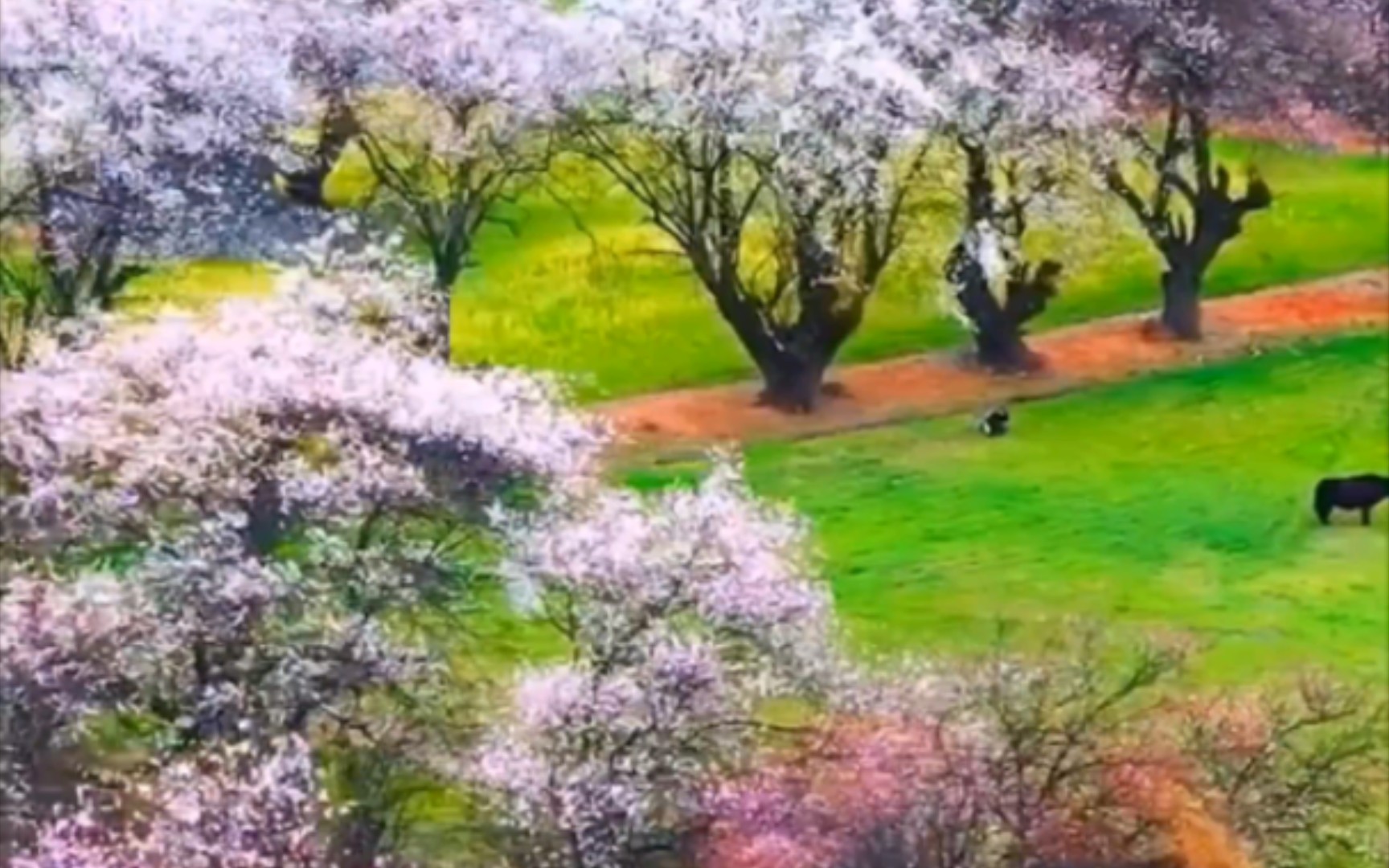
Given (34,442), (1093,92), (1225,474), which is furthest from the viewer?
(1093,92)

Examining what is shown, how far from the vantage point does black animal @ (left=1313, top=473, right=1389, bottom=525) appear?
1537 inches

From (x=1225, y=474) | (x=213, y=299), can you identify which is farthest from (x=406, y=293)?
(x=1225, y=474)

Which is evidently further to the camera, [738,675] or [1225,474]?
[1225,474]

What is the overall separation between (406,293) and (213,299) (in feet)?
9.55

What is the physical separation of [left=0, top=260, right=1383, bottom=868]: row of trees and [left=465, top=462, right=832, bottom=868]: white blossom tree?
3cm

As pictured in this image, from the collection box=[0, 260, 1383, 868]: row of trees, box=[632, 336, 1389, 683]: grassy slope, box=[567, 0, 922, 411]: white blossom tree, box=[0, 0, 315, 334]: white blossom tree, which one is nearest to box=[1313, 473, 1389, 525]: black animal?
box=[632, 336, 1389, 683]: grassy slope

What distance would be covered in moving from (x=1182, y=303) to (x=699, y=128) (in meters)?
8.43

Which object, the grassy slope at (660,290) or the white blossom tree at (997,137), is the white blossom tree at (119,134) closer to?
the grassy slope at (660,290)

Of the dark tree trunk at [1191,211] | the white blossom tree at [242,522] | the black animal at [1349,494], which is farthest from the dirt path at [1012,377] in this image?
the white blossom tree at [242,522]

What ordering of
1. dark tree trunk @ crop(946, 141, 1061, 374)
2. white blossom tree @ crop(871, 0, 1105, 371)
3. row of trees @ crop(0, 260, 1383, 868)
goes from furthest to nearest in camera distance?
dark tree trunk @ crop(946, 141, 1061, 374) < white blossom tree @ crop(871, 0, 1105, 371) < row of trees @ crop(0, 260, 1383, 868)

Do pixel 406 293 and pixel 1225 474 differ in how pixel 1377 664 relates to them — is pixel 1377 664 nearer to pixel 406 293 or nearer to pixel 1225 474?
pixel 1225 474

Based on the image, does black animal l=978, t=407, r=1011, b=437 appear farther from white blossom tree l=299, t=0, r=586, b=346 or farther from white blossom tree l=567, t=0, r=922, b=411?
white blossom tree l=299, t=0, r=586, b=346

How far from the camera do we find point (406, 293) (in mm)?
36281

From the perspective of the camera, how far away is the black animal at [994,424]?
137 feet
